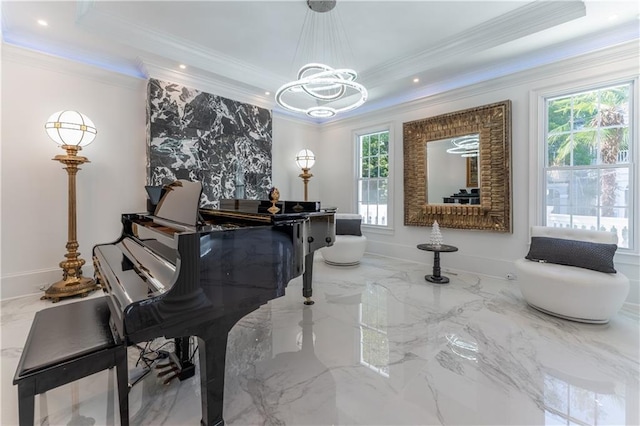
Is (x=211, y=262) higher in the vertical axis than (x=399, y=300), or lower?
higher

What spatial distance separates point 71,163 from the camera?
313 cm

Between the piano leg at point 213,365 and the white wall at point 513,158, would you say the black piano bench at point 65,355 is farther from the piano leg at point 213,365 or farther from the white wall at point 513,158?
the white wall at point 513,158

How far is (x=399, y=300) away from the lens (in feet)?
10.4

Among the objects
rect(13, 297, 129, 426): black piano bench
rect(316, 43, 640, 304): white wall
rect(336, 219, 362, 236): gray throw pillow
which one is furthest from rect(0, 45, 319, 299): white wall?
rect(316, 43, 640, 304): white wall

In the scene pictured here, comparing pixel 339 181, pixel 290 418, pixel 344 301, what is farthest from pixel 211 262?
pixel 339 181

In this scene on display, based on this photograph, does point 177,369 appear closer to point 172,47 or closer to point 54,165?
point 54,165

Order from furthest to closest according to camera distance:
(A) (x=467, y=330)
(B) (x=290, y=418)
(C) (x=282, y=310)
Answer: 1. (C) (x=282, y=310)
2. (A) (x=467, y=330)
3. (B) (x=290, y=418)

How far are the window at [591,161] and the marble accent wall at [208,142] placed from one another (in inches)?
176

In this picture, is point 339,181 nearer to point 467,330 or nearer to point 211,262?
point 467,330

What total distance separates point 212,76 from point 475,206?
4.63 meters

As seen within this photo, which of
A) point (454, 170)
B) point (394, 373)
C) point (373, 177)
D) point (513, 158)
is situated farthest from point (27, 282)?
point (513, 158)

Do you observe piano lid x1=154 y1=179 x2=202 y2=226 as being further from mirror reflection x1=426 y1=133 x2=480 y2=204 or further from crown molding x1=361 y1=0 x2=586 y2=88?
mirror reflection x1=426 y1=133 x2=480 y2=204

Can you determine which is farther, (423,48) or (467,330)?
(423,48)

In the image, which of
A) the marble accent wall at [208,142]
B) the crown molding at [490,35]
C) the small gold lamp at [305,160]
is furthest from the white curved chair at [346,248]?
the crown molding at [490,35]
